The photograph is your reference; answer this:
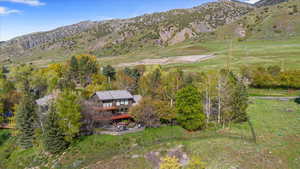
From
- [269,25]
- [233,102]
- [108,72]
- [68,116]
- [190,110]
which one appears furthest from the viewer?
[269,25]

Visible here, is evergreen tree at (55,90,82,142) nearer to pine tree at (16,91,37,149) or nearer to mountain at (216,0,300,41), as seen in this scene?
pine tree at (16,91,37,149)

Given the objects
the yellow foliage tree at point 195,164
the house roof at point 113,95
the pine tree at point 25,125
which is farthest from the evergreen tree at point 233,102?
the pine tree at point 25,125

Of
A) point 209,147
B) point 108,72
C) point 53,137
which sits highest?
point 108,72

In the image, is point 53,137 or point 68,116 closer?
point 53,137

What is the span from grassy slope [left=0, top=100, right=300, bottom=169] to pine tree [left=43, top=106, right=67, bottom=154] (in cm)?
194

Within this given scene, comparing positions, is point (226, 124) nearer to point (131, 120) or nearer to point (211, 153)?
point (211, 153)

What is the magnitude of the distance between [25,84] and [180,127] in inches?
2273

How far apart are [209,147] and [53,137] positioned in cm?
2948

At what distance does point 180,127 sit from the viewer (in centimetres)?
4650

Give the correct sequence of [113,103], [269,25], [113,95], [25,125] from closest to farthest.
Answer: [25,125]
[113,103]
[113,95]
[269,25]

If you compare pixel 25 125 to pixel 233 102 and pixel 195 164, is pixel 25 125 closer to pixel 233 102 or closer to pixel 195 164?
pixel 195 164

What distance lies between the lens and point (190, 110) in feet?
142

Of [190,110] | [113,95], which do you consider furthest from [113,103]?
[190,110]

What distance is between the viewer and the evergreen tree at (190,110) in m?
43.1
